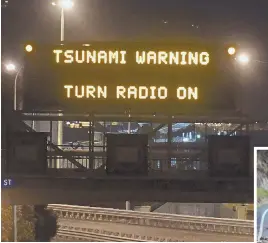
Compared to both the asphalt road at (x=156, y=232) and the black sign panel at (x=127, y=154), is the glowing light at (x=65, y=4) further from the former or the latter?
the asphalt road at (x=156, y=232)

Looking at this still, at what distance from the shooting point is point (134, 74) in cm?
378

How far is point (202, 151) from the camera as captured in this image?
15.2 feet

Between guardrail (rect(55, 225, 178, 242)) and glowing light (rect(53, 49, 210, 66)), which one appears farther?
guardrail (rect(55, 225, 178, 242))

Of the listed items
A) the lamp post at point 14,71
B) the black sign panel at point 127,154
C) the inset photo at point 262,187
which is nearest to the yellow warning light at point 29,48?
the lamp post at point 14,71

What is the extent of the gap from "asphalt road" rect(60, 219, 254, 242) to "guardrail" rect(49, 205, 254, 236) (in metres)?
0.05

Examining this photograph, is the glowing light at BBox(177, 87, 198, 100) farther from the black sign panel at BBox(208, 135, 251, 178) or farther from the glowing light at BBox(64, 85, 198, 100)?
the black sign panel at BBox(208, 135, 251, 178)

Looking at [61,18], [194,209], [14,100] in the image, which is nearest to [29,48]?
[14,100]

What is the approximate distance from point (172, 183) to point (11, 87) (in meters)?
1.88

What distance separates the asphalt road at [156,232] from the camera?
16.5 feet

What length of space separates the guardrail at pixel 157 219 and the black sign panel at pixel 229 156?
615mm

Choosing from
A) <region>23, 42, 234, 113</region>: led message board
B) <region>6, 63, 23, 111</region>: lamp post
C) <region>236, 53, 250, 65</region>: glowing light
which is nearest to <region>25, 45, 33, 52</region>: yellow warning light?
<region>23, 42, 234, 113</region>: led message board

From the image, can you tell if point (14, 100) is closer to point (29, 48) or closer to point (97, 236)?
point (29, 48)

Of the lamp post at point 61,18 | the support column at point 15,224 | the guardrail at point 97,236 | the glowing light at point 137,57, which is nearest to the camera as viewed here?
the glowing light at point 137,57

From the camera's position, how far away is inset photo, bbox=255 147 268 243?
3580 mm
